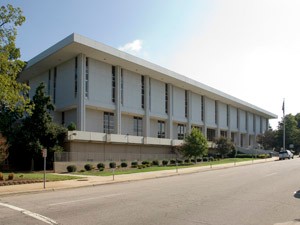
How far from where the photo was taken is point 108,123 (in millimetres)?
53906

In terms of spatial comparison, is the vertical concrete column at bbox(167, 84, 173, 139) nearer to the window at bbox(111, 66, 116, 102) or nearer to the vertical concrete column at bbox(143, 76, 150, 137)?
the vertical concrete column at bbox(143, 76, 150, 137)

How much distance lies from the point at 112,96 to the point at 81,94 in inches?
255

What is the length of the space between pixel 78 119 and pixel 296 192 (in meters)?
34.8

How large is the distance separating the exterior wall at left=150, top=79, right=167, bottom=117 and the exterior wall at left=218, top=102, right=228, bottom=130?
23895 mm

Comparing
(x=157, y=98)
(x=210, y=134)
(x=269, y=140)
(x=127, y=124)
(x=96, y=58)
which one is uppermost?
(x=96, y=58)

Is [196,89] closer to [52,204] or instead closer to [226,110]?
[226,110]

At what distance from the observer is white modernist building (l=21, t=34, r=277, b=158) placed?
47.6 m

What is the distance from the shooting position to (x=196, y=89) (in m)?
72.6

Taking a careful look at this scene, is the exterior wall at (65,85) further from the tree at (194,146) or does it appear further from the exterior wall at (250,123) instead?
the exterior wall at (250,123)

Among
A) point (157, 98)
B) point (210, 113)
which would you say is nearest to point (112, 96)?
point (157, 98)

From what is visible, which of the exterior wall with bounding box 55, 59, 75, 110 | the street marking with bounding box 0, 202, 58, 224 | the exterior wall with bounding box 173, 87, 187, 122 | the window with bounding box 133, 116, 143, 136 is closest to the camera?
the street marking with bounding box 0, 202, 58, 224

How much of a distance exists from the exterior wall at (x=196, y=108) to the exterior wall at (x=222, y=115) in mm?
9597

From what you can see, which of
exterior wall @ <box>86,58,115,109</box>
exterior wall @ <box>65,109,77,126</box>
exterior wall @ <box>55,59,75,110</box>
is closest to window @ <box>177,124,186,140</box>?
exterior wall @ <box>86,58,115,109</box>

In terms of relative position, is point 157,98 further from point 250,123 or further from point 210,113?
point 250,123
